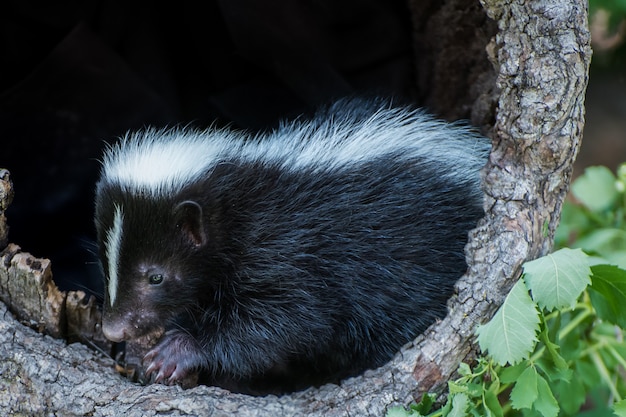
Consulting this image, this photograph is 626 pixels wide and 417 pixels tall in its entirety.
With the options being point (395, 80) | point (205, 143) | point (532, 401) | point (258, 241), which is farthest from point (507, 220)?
point (395, 80)

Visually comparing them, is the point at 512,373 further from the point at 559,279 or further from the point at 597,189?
the point at 597,189

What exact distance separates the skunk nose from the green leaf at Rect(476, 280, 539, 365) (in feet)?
3.70

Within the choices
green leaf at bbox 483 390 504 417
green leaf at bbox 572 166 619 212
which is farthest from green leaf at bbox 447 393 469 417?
green leaf at bbox 572 166 619 212

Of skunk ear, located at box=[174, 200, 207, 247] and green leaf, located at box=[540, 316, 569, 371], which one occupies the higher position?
green leaf, located at box=[540, 316, 569, 371]

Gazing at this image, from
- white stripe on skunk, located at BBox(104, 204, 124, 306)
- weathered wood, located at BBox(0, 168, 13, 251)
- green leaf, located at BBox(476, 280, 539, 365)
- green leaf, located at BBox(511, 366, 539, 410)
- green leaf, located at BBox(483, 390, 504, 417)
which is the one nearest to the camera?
green leaf, located at BBox(476, 280, 539, 365)

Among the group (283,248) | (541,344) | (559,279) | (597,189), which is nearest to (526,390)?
(559,279)

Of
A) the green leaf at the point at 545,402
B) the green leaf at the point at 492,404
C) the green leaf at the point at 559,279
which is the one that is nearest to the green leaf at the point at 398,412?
the green leaf at the point at 492,404

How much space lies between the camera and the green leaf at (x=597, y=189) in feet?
10.9

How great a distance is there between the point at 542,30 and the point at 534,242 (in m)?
0.63

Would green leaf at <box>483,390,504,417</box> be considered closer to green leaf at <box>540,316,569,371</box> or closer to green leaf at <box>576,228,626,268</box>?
green leaf at <box>540,316,569,371</box>

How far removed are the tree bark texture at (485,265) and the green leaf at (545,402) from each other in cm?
22

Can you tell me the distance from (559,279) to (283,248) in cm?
95

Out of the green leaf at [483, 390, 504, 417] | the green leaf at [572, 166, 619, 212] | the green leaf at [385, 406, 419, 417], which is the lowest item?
the green leaf at [385, 406, 419, 417]

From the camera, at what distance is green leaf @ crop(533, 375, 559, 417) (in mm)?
2082
